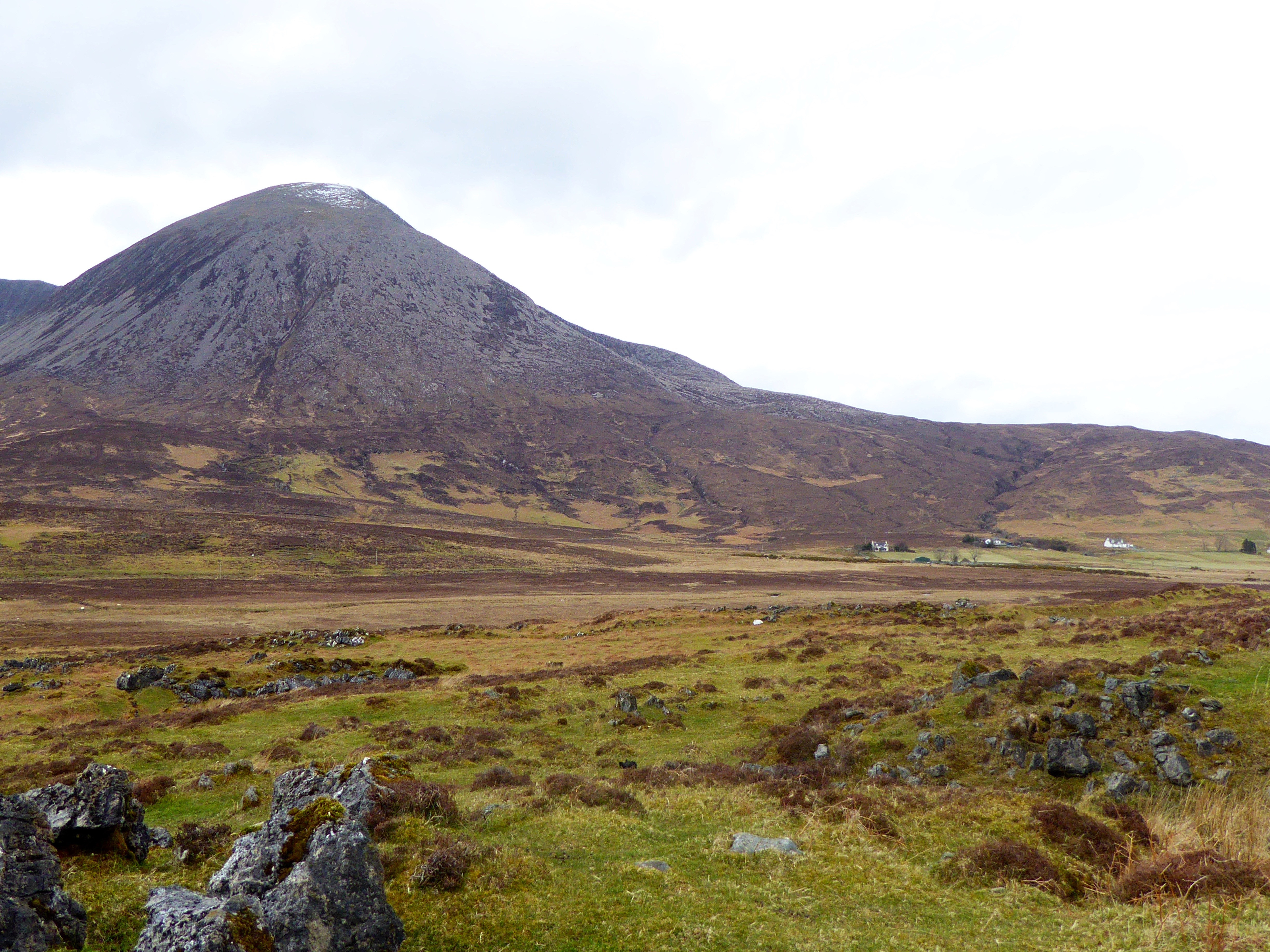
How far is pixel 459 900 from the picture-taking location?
28.9 ft

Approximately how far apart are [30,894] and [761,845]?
9.99 m

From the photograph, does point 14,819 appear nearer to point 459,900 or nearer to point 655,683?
point 459,900

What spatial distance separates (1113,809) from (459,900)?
41.6 feet

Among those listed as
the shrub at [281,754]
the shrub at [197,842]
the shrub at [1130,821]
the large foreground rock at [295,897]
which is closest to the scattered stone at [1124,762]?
the shrub at [1130,821]

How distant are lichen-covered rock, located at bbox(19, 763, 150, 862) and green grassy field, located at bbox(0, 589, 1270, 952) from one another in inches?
14.1

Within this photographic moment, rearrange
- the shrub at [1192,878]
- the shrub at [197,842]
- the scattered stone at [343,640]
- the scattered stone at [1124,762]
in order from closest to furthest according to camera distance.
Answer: the shrub at [1192,878] < the shrub at [197,842] < the scattered stone at [1124,762] < the scattered stone at [343,640]

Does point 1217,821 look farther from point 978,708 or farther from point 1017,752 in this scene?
point 978,708

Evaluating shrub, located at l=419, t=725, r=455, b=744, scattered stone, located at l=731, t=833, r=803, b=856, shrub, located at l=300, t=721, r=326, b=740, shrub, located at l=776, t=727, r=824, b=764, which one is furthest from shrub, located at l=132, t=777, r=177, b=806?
shrub, located at l=776, t=727, r=824, b=764

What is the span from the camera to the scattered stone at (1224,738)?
15.4 meters

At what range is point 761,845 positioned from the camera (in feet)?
38.7

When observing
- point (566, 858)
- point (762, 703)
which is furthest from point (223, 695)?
point (566, 858)

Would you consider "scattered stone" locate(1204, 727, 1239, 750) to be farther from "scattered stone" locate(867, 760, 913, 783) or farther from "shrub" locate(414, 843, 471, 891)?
"shrub" locate(414, 843, 471, 891)

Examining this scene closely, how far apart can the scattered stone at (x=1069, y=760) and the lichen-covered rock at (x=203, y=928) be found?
54.6 ft

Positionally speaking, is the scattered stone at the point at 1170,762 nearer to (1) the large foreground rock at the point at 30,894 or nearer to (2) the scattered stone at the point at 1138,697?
(2) the scattered stone at the point at 1138,697
